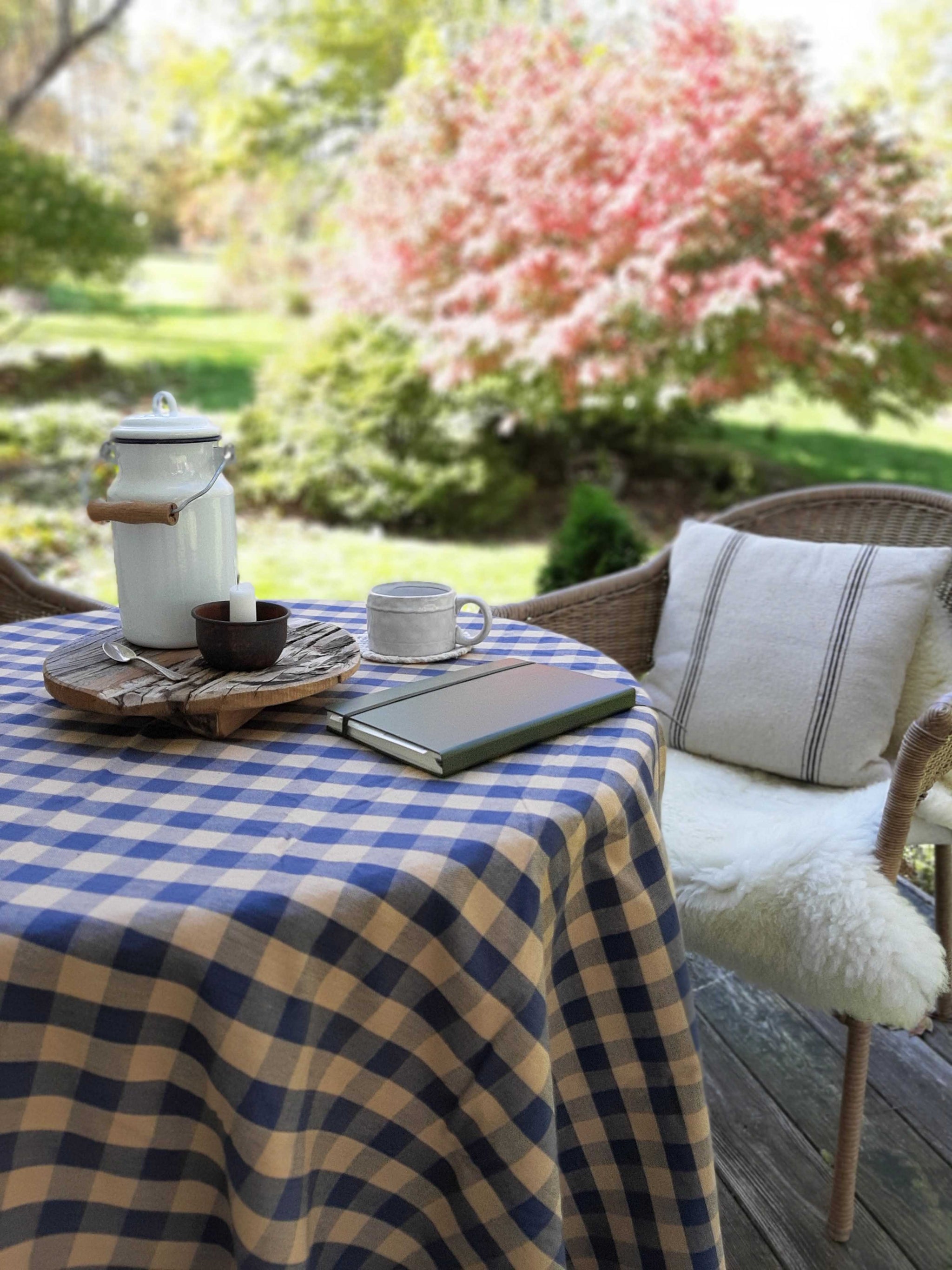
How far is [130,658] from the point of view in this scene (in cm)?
108

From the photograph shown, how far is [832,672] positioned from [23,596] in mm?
1367

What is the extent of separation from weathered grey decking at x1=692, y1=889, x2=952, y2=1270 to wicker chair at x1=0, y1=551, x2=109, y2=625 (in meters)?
1.32

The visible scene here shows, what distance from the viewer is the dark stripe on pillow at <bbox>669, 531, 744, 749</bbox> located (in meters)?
1.68

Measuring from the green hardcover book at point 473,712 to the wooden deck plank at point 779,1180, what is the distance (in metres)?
0.78

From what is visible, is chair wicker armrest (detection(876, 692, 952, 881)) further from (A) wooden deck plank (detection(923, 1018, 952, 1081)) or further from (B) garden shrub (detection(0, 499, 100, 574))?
(B) garden shrub (detection(0, 499, 100, 574))

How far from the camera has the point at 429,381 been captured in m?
4.99

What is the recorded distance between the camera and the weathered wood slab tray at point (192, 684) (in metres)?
0.95

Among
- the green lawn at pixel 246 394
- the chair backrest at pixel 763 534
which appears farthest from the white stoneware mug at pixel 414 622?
the green lawn at pixel 246 394

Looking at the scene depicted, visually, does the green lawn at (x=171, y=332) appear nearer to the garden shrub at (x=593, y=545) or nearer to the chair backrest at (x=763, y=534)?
the garden shrub at (x=593, y=545)

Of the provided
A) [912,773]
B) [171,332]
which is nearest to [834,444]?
[171,332]

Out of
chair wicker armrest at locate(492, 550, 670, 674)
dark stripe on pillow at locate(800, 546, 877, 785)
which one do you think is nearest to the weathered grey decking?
dark stripe on pillow at locate(800, 546, 877, 785)

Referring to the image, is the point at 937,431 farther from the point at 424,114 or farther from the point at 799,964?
the point at 799,964

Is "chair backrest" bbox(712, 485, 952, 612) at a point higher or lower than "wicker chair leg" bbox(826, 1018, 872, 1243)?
higher

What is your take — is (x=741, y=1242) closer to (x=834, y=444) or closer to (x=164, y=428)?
(x=164, y=428)
